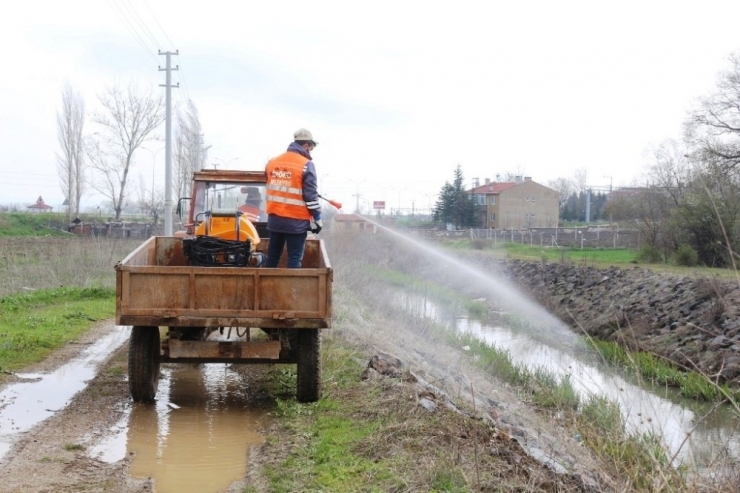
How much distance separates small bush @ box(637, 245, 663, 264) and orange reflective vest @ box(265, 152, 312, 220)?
31.9 metres

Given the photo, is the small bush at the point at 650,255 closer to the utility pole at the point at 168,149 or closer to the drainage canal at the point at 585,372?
the drainage canal at the point at 585,372

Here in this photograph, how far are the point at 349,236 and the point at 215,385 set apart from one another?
98.4 feet

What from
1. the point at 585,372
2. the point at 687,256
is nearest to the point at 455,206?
the point at 687,256

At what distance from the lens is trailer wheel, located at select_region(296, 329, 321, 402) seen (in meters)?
7.98

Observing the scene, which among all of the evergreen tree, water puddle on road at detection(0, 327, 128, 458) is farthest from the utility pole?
the evergreen tree

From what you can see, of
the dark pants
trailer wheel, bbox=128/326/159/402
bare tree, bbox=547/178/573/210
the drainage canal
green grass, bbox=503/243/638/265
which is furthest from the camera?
bare tree, bbox=547/178/573/210

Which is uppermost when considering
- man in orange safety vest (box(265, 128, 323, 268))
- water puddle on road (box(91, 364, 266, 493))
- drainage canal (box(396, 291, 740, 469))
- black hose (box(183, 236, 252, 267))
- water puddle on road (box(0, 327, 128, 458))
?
man in orange safety vest (box(265, 128, 323, 268))

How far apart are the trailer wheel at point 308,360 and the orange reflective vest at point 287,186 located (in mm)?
1218

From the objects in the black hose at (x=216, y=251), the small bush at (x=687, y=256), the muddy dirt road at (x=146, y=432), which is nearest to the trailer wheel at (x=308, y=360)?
the muddy dirt road at (x=146, y=432)

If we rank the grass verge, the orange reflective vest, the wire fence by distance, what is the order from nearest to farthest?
the grass verge → the orange reflective vest → the wire fence

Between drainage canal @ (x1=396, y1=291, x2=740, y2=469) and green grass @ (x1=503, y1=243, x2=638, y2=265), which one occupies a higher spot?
green grass @ (x1=503, y1=243, x2=638, y2=265)

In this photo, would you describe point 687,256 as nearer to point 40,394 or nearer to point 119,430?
point 40,394

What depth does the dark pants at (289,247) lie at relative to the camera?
8.48 meters

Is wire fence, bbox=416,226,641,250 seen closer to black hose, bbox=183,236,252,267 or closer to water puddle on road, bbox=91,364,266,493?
black hose, bbox=183,236,252,267
